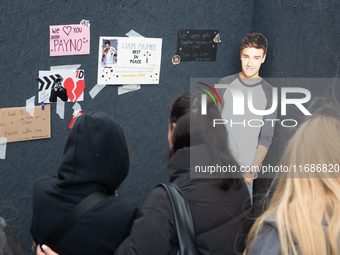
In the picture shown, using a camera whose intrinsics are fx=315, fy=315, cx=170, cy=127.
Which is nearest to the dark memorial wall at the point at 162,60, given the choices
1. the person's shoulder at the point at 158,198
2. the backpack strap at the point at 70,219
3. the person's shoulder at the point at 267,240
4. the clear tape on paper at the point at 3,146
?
the clear tape on paper at the point at 3,146

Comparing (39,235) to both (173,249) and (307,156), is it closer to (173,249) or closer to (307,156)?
(173,249)

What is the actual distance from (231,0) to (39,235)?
101 inches

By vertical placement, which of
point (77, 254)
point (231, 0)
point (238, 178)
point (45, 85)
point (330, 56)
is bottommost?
point (77, 254)

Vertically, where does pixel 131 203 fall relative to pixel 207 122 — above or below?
below

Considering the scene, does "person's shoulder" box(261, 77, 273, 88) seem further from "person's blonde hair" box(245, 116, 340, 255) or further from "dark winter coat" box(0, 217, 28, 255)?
"dark winter coat" box(0, 217, 28, 255)

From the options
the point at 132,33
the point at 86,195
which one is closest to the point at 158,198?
the point at 86,195

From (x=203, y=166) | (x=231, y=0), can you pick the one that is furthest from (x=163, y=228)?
(x=231, y=0)

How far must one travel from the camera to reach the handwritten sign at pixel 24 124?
7.43ft

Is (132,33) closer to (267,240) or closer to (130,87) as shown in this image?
(130,87)

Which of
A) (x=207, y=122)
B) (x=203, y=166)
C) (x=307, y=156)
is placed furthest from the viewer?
(x=207, y=122)

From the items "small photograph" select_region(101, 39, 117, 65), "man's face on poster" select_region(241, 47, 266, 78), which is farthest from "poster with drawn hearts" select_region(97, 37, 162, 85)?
"man's face on poster" select_region(241, 47, 266, 78)

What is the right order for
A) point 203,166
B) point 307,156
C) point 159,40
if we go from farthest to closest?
point 159,40 < point 203,166 < point 307,156

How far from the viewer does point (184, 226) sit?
1.17 m

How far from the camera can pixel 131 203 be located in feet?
4.14
